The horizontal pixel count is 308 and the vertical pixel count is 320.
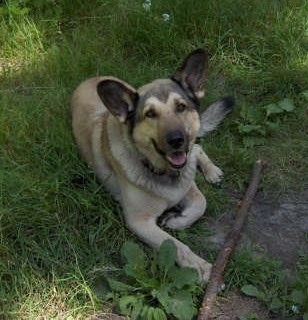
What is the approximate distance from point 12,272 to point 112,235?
586mm

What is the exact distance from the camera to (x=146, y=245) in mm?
3178

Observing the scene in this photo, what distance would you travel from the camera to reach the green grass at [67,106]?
3.01m

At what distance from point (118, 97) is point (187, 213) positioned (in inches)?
30.1

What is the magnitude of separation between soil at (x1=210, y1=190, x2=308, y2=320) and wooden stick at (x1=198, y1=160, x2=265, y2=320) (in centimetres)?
9

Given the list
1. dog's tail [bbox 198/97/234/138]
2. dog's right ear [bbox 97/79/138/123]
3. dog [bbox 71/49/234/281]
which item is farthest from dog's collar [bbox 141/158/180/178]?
dog's tail [bbox 198/97/234/138]

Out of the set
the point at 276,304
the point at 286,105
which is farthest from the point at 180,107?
the point at 286,105

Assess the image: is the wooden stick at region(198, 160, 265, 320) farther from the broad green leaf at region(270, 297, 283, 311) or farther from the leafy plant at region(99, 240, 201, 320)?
the broad green leaf at region(270, 297, 283, 311)

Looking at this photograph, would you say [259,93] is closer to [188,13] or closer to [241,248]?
[188,13]

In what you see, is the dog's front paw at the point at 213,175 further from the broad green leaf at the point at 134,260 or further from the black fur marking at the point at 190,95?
the broad green leaf at the point at 134,260

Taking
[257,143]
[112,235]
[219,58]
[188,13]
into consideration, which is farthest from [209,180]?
[188,13]

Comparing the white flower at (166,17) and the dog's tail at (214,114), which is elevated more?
the white flower at (166,17)

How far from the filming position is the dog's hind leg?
3277 millimetres

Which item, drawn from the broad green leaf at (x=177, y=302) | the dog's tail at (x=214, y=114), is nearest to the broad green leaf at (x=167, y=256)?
the broad green leaf at (x=177, y=302)

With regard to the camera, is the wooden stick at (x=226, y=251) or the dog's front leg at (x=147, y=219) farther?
the dog's front leg at (x=147, y=219)
